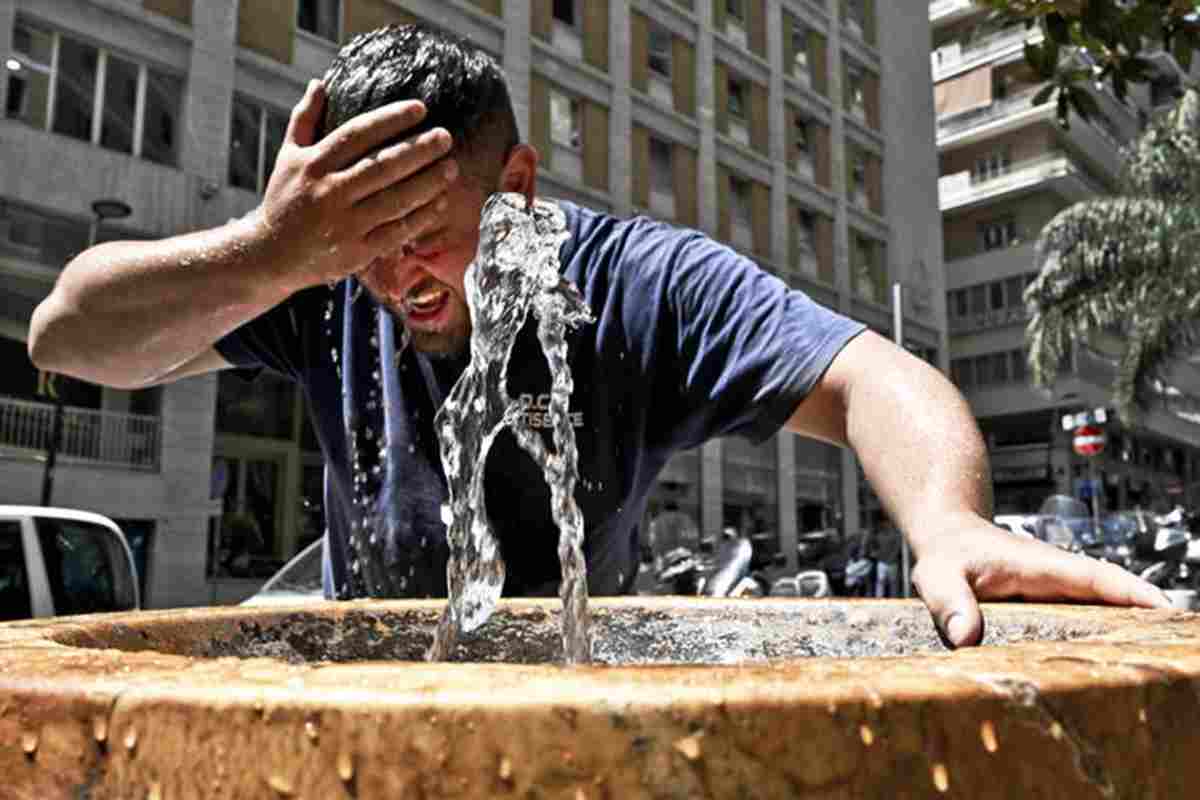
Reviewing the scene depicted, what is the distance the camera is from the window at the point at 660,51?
22.4 meters

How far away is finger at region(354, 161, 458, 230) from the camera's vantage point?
112 cm

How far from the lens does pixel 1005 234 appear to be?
33250 mm

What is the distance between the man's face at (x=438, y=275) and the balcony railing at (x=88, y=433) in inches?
513

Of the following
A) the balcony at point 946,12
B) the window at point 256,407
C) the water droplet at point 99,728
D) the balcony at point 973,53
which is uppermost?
the balcony at point 946,12

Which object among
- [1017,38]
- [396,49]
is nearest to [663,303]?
[396,49]

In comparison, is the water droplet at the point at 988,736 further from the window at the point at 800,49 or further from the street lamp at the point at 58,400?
the window at the point at 800,49

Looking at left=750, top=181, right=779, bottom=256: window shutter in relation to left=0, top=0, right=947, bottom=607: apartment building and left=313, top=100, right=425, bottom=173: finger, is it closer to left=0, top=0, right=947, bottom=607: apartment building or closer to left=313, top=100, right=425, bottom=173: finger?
left=0, top=0, right=947, bottom=607: apartment building

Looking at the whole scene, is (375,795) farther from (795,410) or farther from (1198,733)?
(795,410)

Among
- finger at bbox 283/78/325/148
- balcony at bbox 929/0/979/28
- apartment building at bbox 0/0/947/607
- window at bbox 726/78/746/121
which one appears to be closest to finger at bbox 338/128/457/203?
finger at bbox 283/78/325/148

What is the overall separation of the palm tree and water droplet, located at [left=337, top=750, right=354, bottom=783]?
17011 mm

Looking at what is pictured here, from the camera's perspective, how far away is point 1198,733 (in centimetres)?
52

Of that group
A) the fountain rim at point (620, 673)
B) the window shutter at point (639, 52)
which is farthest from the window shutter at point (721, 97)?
the fountain rim at point (620, 673)

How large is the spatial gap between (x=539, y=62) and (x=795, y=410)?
18.9 meters

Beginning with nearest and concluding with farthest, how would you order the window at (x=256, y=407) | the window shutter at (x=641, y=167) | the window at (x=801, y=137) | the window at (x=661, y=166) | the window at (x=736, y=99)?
the window at (x=256, y=407), the window shutter at (x=641, y=167), the window at (x=661, y=166), the window at (x=736, y=99), the window at (x=801, y=137)
